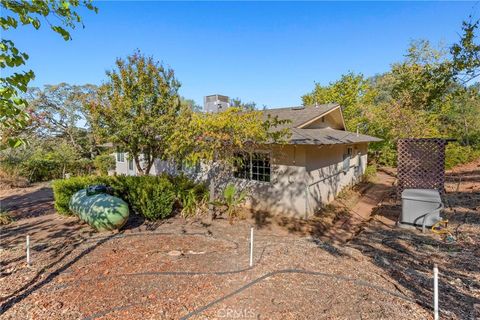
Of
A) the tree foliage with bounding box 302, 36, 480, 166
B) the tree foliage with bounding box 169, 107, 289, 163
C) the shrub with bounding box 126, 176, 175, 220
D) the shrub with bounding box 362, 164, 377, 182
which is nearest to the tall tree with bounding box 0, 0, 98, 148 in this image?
the tree foliage with bounding box 169, 107, 289, 163

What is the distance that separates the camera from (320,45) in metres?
13.5

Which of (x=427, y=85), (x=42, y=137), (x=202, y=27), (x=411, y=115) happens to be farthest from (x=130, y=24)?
(x=42, y=137)

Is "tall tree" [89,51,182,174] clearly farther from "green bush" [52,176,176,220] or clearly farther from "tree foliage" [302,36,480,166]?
"tree foliage" [302,36,480,166]

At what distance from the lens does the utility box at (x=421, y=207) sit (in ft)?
24.4

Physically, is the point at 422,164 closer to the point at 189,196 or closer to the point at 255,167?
the point at 255,167

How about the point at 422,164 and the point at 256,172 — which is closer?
the point at 422,164

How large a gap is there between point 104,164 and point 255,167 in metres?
14.2

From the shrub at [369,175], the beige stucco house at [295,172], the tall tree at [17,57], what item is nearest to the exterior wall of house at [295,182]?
the beige stucco house at [295,172]

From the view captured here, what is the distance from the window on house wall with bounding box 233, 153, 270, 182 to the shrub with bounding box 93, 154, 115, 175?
13.1 metres

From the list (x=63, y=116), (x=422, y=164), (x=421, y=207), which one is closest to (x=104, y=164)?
(x=63, y=116)

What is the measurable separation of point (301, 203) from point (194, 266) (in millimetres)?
5473

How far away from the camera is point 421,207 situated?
25.3 ft

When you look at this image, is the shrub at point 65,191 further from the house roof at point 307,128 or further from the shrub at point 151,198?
the house roof at point 307,128

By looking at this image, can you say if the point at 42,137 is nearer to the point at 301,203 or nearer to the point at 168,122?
the point at 168,122
